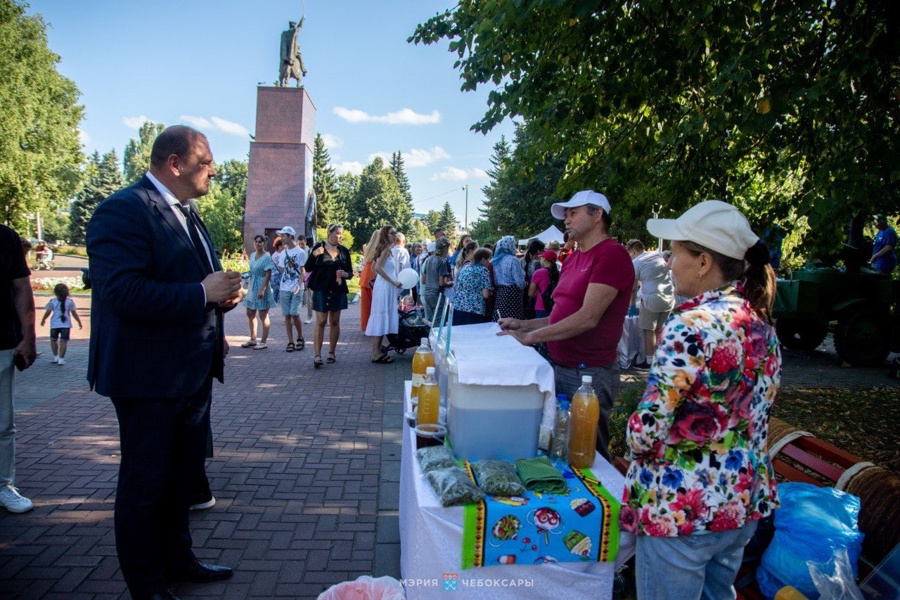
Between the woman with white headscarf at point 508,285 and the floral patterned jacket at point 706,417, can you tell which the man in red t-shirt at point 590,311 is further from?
the woman with white headscarf at point 508,285

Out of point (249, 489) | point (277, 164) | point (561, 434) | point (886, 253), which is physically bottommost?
point (249, 489)

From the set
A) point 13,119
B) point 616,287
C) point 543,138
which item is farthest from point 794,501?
point 13,119

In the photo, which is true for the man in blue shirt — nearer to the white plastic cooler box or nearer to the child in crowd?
the white plastic cooler box

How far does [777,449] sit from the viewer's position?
312 cm

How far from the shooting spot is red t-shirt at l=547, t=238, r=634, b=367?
2873mm

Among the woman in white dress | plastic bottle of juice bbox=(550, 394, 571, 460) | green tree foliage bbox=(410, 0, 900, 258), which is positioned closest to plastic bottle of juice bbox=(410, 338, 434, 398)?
plastic bottle of juice bbox=(550, 394, 571, 460)

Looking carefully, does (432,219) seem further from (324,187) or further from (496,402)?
(496,402)

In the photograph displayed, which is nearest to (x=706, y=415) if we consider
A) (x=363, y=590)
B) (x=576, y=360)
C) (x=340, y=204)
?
(x=576, y=360)

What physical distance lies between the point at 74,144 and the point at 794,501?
124ft

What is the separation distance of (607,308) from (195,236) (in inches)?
86.3

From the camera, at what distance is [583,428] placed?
7.70ft

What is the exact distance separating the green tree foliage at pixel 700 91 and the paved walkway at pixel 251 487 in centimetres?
330

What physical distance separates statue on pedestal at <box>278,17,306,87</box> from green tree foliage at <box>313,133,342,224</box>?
1168 inches

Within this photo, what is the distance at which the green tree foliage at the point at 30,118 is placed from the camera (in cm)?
2625
